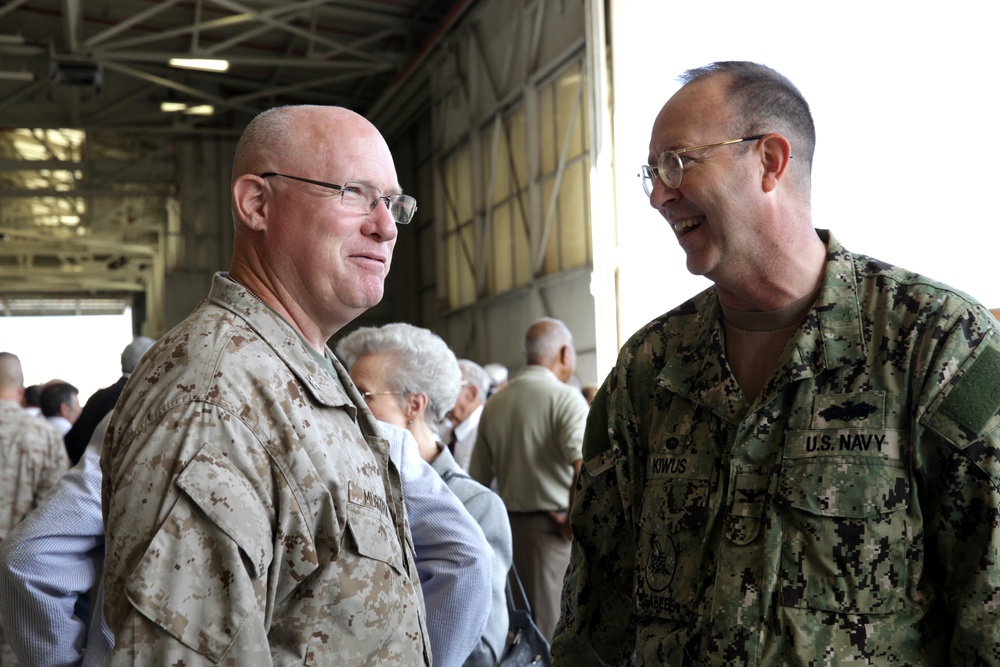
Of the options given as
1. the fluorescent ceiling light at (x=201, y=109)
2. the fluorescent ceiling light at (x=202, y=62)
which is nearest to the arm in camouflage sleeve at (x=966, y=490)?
the fluorescent ceiling light at (x=202, y=62)

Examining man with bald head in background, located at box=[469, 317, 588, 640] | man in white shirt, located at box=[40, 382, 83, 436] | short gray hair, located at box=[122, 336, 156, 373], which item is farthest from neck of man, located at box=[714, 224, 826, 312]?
man in white shirt, located at box=[40, 382, 83, 436]

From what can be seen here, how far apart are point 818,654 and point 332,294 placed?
106 cm

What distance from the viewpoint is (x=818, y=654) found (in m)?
1.73

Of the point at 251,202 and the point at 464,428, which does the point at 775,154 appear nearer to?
the point at 251,202

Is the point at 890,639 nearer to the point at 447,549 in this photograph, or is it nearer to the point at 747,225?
the point at 747,225

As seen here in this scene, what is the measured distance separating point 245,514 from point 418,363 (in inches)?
74.1

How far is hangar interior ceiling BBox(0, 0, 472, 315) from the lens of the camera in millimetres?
14531

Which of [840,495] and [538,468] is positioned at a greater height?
[840,495]

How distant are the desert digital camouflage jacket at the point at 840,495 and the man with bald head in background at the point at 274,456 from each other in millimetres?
524

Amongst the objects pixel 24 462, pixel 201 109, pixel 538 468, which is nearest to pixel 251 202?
pixel 24 462

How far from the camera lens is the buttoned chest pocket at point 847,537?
5.69 ft

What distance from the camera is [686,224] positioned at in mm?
1975

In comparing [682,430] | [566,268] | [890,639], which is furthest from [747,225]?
[566,268]

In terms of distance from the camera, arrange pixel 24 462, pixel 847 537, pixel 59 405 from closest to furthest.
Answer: pixel 847 537, pixel 24 462, pixel 59 405
